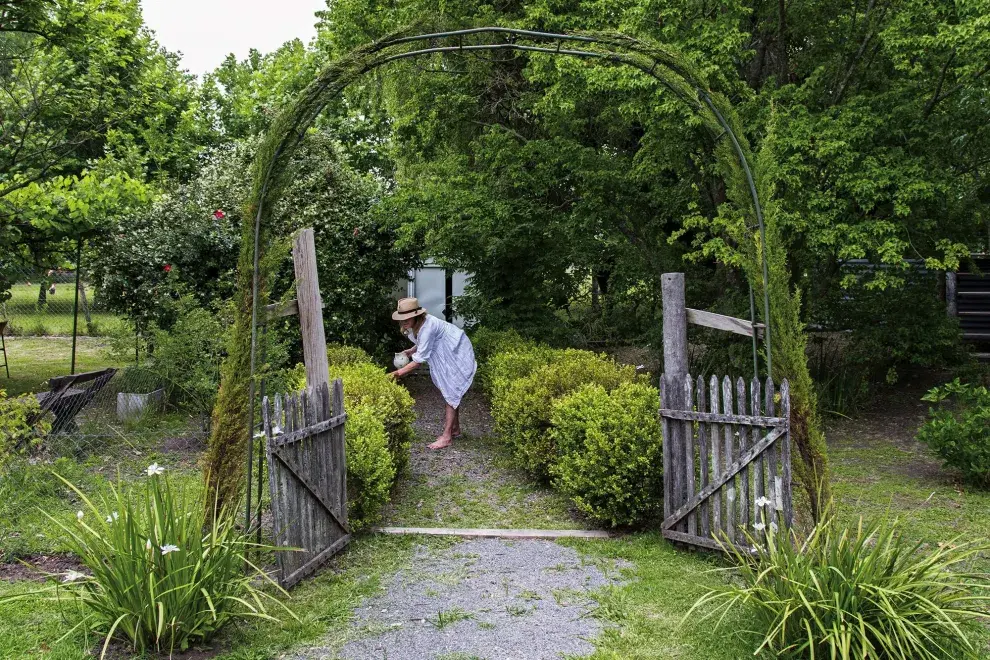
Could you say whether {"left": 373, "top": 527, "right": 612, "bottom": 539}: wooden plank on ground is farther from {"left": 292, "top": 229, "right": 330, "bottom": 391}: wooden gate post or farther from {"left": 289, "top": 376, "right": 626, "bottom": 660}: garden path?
{"left": 292, "top": 229, "right": 330, "bottom": 391}: wooden gate post

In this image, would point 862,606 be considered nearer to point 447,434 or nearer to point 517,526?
point 517,526

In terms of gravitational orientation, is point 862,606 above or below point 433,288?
below

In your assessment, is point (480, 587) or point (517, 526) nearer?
point (480, 587)

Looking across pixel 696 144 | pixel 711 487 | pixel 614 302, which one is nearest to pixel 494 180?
pixel 696 144

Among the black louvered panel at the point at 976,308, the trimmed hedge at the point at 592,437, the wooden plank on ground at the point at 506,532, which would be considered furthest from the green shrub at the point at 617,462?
the black louvered panel at the point at 976,308

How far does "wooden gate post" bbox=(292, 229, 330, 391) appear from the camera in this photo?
5582 millimetres

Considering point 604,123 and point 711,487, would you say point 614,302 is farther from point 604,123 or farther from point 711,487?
point 711,487

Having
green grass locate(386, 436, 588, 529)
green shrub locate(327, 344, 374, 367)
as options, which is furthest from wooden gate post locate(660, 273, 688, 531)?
green shrub locate(327, 344, 374, 367)

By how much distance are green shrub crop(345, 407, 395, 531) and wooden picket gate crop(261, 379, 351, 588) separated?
21 cm

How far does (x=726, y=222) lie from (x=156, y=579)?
162 inches

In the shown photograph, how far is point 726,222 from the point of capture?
17.4 ft

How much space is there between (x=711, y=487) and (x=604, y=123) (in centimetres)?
708

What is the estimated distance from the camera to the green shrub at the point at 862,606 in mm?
3387

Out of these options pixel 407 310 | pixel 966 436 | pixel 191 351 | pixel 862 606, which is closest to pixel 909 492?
pixel 966 436
